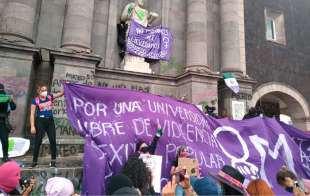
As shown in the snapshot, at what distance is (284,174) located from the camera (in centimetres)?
449

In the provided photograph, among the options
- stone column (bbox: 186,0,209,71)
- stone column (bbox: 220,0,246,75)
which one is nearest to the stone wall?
stone column (bbox: 220,0,246,75)

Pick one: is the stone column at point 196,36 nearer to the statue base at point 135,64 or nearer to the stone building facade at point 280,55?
the statue base at point 135,64

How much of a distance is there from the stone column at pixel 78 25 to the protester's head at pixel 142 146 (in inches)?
261

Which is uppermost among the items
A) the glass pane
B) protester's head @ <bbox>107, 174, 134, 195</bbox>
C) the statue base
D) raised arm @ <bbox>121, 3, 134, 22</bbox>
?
the glass pane

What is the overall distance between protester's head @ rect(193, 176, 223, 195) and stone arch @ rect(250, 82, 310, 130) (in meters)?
16.7

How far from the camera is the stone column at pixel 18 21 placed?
1101 centimetres

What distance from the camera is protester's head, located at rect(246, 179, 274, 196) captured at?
341cm

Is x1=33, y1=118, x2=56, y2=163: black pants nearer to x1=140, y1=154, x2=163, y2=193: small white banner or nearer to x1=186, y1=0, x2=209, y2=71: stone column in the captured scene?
x1=140, y1=154, x2=163, y2=193: small white banner

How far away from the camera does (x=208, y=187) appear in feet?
10.5

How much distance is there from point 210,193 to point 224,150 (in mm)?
4155

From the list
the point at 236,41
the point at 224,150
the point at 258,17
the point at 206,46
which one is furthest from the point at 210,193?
the point at 258,17

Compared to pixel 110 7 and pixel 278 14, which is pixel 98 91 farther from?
pixel 278 14

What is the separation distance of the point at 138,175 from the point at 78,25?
32.1 feet

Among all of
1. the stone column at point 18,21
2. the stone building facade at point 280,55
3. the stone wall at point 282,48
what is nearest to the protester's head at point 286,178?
the stone column at point 18,21
